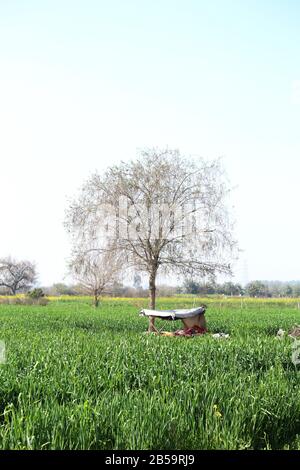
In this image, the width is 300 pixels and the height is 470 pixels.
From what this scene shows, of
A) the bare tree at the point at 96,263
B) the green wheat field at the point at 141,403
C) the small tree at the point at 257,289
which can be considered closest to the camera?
the green wheat field at the point at 141,403

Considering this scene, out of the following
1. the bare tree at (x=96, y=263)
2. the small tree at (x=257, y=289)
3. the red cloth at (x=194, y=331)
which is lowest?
the red cloth at (x=194, y=331)

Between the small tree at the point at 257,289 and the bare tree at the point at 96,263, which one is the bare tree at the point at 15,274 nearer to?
the small tree at the point at 257,289

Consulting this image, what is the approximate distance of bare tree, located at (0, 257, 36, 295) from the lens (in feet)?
326

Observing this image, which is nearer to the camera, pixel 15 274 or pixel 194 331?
pixel 194 331

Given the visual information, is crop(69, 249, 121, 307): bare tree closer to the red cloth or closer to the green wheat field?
the red cloth

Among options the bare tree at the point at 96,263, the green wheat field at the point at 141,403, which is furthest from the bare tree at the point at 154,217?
the green wheat field at the point at 141,403

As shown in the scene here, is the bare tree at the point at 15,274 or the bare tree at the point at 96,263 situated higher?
the bare tree at the point at 15,274

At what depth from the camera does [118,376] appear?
7.21 meters

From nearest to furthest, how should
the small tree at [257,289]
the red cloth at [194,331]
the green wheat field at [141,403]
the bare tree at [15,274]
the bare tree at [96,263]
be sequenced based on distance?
the green wheat field at [141,403] → the red cloth at [194,331] → the bare tree at [96,263] → the small tree at [257,289] → the bare tree at [15,274]

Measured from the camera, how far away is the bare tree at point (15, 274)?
99.3 m

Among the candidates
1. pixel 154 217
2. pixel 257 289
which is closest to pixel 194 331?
pixel 154 217

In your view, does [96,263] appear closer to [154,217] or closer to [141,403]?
[154,217]

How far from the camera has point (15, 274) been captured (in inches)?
3954
